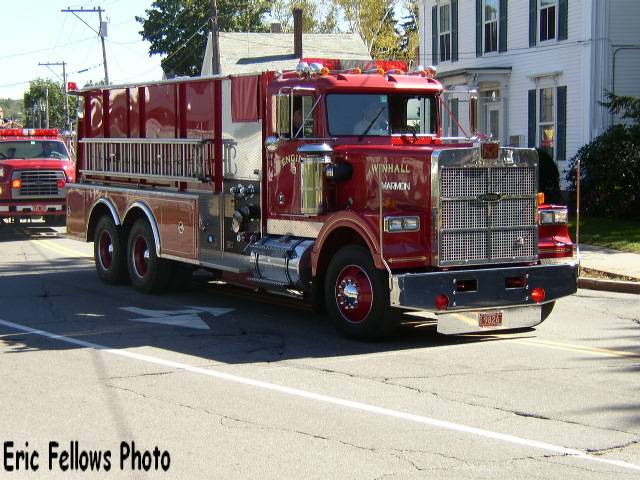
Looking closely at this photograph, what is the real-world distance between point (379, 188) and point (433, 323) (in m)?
2.22

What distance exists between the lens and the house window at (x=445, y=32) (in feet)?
112

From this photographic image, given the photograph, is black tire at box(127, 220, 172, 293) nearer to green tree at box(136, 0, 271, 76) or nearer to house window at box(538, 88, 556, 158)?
house window at box(538, 88, 556, 158)

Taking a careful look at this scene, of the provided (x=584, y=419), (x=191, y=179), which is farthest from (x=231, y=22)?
(x=584, y=419)

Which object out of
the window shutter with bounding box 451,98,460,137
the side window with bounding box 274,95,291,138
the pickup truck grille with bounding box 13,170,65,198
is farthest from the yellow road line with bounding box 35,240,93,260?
the window shutter with bounding box 451,98,460,137

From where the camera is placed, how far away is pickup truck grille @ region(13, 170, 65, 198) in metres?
24.6

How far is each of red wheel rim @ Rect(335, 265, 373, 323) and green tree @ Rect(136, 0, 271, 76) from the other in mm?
58818

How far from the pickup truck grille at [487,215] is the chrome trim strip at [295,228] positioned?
60.8 inches

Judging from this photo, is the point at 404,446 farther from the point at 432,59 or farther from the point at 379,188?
the point at 432,59

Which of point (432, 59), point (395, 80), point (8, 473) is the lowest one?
point (8, 473)

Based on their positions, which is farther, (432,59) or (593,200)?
(432,59)

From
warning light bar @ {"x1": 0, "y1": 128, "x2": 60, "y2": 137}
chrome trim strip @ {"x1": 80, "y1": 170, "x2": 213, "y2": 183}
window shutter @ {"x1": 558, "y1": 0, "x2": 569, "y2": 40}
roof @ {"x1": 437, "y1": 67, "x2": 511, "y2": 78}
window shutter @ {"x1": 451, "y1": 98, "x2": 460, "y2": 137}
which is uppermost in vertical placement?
window shutter @ {"x1": 558, "y1": 0, "x2": 569, "y2": 40}

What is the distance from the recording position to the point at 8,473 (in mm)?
6289

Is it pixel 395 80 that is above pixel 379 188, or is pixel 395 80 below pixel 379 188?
above

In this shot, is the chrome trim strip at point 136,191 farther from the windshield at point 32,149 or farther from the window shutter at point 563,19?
the window shutter at point 563,19
